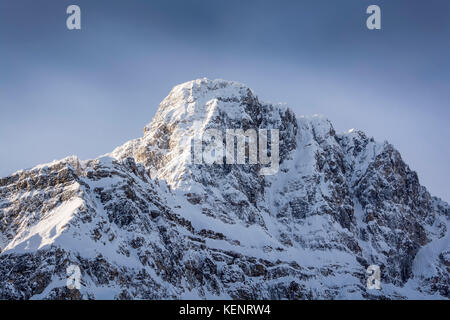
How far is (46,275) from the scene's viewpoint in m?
174

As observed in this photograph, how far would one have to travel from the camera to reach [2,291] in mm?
172125
